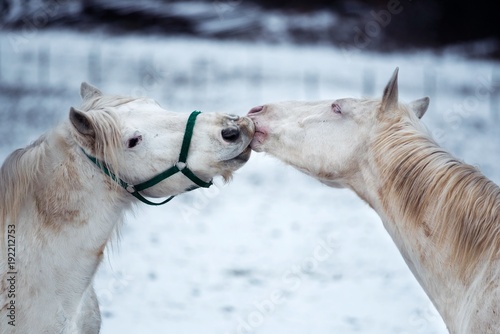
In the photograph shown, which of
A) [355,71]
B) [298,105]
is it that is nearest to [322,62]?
[355,71]

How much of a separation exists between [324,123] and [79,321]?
166 cm

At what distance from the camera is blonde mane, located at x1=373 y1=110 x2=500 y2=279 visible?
10.3 feet

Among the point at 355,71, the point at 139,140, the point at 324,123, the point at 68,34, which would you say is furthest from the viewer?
the point at 68,34

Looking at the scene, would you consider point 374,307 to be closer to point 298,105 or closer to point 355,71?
point 298,105

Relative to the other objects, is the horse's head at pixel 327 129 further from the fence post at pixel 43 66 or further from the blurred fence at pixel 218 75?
the fence post at pixel 43 66

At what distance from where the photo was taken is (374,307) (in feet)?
21.9

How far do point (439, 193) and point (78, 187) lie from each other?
1.74 meters

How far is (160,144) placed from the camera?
3.49m

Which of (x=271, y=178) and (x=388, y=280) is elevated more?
(x=388, y=280)

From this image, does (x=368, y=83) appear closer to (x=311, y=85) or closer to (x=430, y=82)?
(x=311, y=85)

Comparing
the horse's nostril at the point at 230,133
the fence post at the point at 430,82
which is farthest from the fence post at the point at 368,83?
the horse's nostril at the point at 230,133

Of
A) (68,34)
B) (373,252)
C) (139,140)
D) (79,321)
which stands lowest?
(68,34)

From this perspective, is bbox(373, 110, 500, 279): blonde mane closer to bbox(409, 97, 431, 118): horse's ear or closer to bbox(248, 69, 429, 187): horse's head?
bbox(248, 69, 429, 187): horse's head

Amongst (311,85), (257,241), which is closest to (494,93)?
(311,85)
